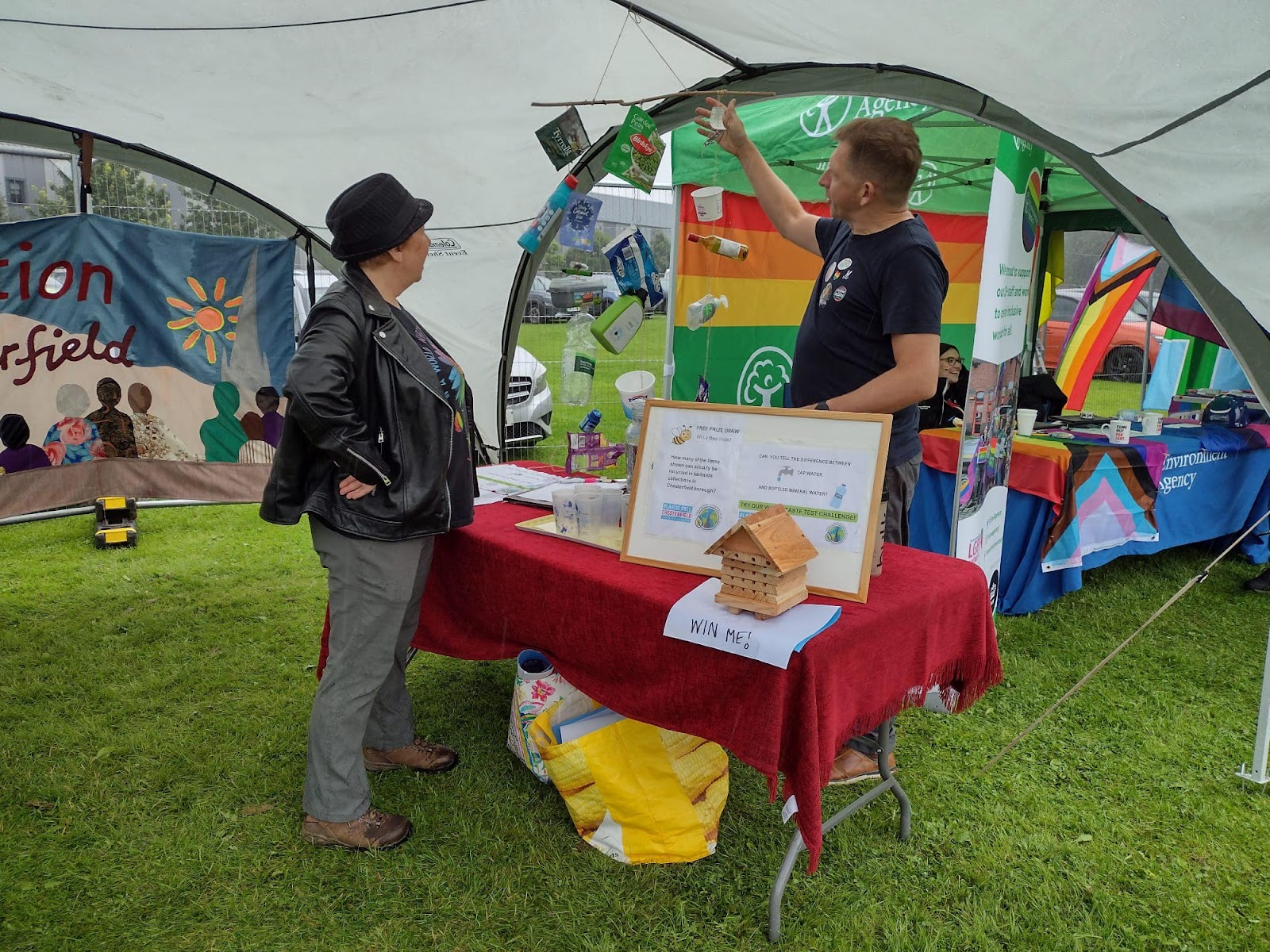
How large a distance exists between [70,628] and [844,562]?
3.46m

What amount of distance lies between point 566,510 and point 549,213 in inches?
65.9

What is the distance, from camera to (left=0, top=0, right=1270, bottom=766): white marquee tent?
1656mm

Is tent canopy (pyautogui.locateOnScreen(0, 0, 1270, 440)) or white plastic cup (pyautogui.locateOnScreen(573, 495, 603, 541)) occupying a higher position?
tent canopy (pyautogui.locateOnScreen(0, 0, 1270, 440))

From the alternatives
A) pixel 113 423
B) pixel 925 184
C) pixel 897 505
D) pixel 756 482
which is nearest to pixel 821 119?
pixel 925 184

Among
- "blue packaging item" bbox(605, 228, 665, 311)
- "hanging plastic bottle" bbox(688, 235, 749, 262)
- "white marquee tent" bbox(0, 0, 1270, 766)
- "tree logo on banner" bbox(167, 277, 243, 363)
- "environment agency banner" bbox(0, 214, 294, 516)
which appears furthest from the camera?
"tree logo on banner" bbox(167, 277, 243, 363)

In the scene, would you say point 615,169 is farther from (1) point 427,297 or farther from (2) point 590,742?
(2) point 590,742

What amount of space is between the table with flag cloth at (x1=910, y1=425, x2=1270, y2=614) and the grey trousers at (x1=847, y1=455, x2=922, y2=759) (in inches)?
68.6

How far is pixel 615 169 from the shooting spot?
2.92 m

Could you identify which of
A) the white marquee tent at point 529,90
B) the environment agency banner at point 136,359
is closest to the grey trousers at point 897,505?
the white marquee tent at point 529,90

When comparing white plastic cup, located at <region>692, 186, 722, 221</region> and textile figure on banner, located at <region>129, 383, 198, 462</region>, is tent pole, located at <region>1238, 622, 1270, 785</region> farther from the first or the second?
textile figure on banner, located at <region>129, 383, 198, 462</region>

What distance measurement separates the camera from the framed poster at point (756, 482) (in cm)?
167

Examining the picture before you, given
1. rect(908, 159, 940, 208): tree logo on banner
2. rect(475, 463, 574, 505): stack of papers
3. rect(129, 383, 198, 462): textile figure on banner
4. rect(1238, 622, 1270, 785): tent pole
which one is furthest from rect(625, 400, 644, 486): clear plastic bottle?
rect(908, 159, 940, 208): tree logo on banner

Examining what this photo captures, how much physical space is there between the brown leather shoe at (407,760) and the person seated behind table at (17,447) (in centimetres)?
265

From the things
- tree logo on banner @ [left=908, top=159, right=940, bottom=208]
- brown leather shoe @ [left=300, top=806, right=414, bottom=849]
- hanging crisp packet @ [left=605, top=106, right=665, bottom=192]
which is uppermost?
tree logo on banner @ [left=908, top=159, right=940, bottom=208]
